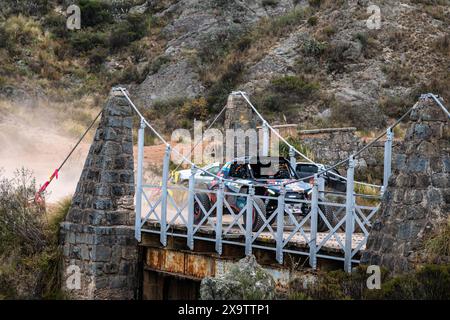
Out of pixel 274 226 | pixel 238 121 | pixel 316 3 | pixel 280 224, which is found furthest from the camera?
pixel 316 3

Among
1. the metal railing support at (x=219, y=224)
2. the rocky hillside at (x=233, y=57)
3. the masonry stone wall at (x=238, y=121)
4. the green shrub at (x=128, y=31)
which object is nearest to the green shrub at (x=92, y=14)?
the rocky hillside at (x=233, y=57)

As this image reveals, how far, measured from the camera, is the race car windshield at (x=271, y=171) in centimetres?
1633

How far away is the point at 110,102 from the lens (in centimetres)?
1609

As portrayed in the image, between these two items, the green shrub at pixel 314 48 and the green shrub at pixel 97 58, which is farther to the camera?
the green shrub at pixel 97 58

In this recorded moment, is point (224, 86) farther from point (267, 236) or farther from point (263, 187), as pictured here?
point (267, 236)

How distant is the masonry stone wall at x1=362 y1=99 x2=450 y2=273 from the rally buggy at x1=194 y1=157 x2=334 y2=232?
420 centimetres

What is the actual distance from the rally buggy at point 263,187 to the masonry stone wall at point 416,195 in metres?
4.20

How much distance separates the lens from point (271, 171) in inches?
648

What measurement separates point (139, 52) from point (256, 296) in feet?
116

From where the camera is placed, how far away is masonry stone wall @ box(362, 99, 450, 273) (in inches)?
428

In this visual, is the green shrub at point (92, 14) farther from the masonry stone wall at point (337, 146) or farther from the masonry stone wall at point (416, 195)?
the masonry stone wall at point (416, 195)

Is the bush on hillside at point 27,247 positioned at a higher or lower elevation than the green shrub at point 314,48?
lower

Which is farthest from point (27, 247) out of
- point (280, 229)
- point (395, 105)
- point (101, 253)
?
point (395, 105)

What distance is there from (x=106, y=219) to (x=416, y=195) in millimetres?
6909
